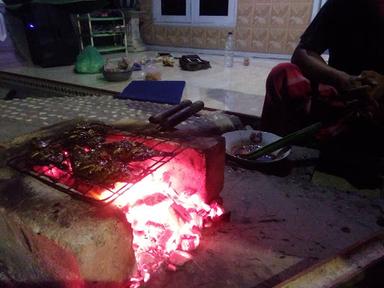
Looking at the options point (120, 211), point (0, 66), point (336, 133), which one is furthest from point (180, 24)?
point (120, 211)

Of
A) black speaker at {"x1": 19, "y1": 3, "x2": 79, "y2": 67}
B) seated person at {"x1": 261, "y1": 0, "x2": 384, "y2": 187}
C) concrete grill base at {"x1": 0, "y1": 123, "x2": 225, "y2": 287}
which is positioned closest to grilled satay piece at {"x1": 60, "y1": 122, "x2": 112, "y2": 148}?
concrete grill base at {"x1": 0, "y1": 123, "x2": 225, "y2": 287}

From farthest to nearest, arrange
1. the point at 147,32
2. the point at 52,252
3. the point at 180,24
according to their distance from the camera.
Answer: the point at 147,32 < the point at 180,24 < the point at 52,252

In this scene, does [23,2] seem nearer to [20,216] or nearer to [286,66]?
[286,66]

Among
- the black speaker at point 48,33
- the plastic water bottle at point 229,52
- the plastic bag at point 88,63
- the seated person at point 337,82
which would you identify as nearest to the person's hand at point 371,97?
the seated person at point 337,82

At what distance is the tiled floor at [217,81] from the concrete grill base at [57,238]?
2129 mm

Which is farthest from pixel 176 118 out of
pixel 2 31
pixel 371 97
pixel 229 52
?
pixel 2 31

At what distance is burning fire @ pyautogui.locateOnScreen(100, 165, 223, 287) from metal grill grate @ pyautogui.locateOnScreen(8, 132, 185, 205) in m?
0.12

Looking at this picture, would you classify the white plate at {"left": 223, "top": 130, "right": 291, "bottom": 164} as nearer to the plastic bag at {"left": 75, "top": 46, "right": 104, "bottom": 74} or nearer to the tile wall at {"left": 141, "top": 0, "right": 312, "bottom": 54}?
the plastic bag at {"left": 75, "top": 46, "right": 104, "bottom": 74}

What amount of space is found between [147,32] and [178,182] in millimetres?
5847

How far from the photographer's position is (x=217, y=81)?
4273 millimetres

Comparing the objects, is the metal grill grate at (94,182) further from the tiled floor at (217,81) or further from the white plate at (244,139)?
the tiled floor at (217,81)

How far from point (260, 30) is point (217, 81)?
1905 millimetres

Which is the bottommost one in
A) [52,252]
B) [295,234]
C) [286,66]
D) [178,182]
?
[295,234]

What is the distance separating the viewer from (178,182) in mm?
1849
